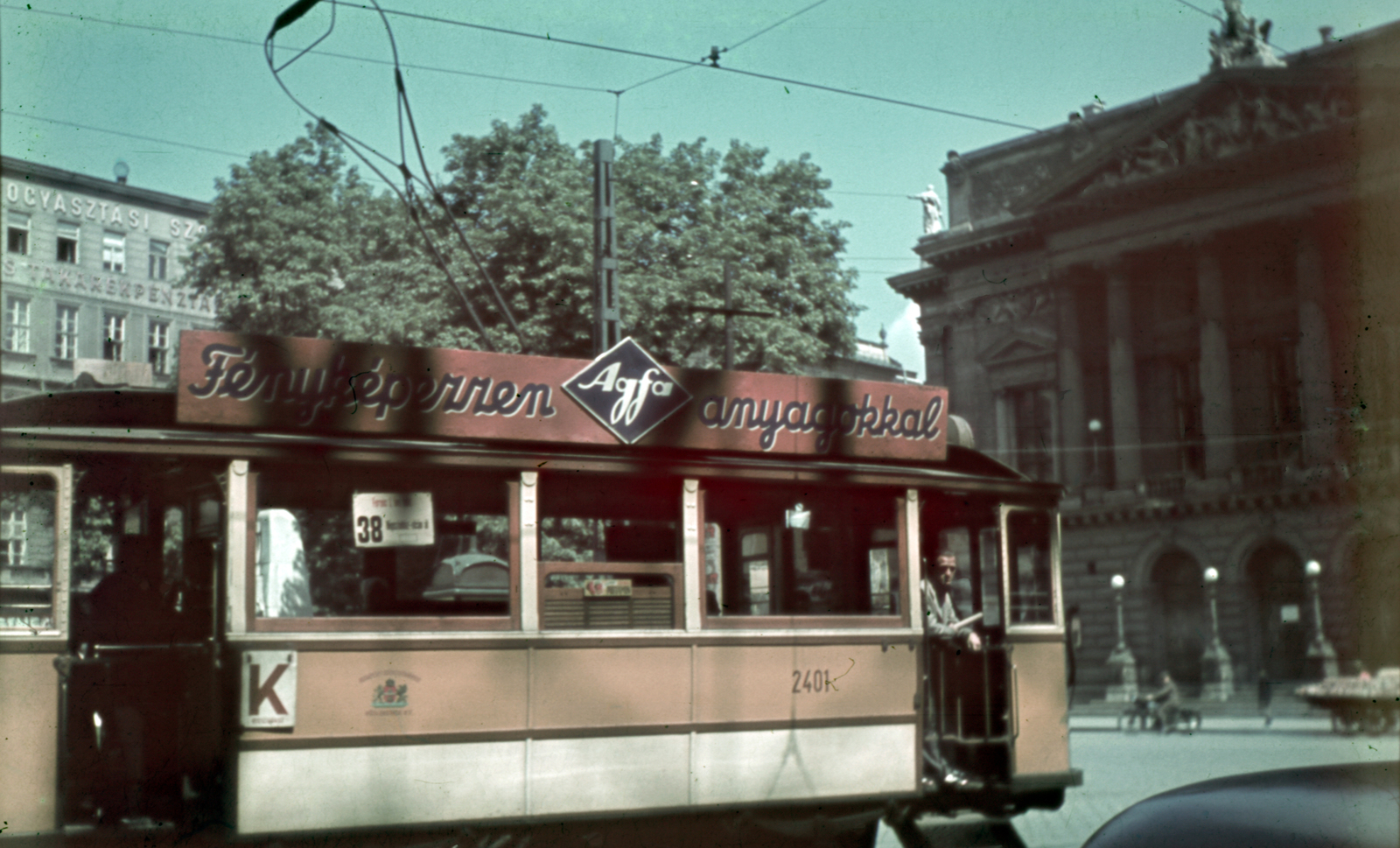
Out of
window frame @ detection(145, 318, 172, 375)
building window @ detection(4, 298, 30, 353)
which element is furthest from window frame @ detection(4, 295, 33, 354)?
window frame @ detection(145, 318, 172, 375)

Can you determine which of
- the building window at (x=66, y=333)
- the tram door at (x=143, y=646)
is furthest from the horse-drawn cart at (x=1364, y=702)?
the building window at (x=66, y=333)

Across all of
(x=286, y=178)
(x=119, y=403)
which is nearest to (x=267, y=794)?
(x=119, y=403)

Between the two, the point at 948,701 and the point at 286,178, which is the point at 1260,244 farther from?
the point at 948,701

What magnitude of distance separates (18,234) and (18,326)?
13.5 ft

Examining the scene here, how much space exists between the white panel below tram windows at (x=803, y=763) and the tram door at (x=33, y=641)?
3.33 meters

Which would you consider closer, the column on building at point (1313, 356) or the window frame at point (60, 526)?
the window frame at point (60, 526)

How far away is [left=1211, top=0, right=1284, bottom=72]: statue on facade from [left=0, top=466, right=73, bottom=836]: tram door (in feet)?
101

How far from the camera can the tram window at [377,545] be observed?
7195 mm

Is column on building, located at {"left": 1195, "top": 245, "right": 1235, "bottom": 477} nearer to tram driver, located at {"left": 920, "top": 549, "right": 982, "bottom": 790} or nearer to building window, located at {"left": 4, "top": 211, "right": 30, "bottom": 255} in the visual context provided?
building window, located at {"left": 4, "top": 211, "right": 30, "bottom": 255}

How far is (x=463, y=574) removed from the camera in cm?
772

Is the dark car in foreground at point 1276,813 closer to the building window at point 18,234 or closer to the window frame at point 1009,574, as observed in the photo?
the window frame at point 1009,574

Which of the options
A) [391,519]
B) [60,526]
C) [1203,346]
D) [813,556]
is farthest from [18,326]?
[391,519]

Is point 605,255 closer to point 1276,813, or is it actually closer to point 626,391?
point 626,391

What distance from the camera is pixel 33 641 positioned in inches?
260
